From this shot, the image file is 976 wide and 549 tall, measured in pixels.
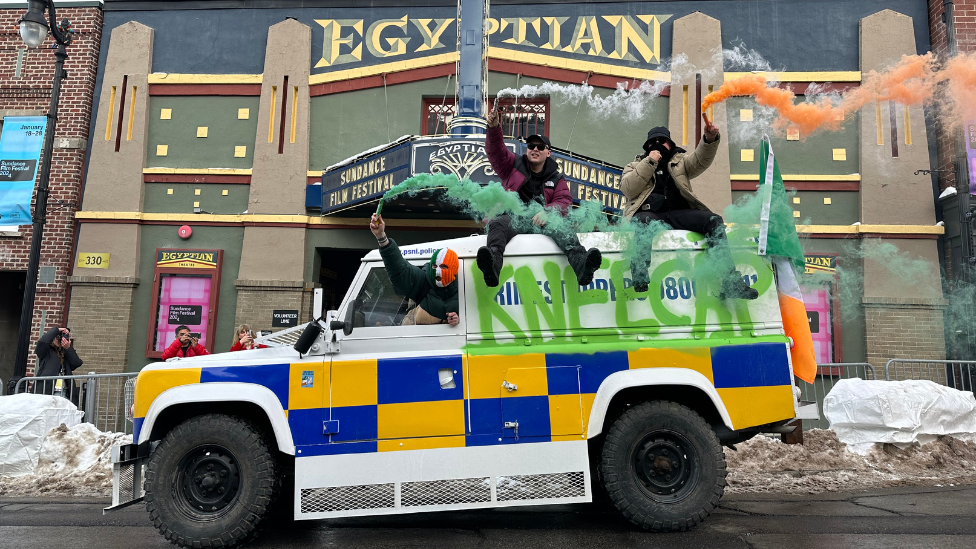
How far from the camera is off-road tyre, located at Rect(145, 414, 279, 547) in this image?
4.80 m

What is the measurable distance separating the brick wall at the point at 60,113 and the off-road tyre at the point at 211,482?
965 cm

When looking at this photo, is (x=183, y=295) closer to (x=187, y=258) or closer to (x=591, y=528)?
(x=187, y=258)

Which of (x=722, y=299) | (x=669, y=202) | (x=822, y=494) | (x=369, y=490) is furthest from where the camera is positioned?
(x=822, y=494)

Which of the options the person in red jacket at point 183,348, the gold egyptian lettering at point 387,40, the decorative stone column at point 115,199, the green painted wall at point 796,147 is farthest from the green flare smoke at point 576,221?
the decorative stone column at point 115,199

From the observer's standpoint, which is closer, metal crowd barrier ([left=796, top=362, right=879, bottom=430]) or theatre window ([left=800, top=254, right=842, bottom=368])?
metal crowd barrier ([left=796, top=362, right=879, bottom=430])

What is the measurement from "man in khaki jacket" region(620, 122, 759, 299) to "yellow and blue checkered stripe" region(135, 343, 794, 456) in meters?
0.86

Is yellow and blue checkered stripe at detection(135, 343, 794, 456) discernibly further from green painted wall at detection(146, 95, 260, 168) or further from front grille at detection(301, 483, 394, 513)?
green painted wall at detection(146, 95, 260, 168)

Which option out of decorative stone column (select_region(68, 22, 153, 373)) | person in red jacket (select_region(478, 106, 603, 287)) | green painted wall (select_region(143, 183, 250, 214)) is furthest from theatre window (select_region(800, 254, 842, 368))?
decorative stone column (select_region(68, 22, 153, 373))

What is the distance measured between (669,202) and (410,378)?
9.09 ft

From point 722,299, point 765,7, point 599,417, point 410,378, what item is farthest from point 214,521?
point 765,7

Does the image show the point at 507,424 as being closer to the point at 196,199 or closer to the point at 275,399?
the point at 275,399

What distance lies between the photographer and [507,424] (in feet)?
16.1

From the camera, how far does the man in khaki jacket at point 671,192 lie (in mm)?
5309

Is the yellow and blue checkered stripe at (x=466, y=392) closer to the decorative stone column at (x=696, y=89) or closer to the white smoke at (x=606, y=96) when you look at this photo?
the decorative stone column at (x=696, y=89)
